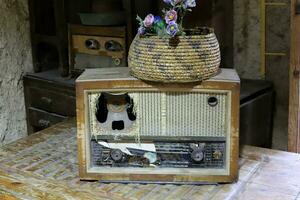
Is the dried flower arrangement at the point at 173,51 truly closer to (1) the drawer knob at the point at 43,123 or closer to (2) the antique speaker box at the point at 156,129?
(2) the antique speaker box at the point at 156,129

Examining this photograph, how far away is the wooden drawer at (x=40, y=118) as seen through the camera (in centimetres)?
238

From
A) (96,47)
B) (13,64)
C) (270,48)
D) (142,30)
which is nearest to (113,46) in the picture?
(96,47)

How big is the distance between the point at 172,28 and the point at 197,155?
0.37 m

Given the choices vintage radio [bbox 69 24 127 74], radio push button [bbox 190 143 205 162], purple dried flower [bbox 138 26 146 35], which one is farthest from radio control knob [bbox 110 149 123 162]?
vintage radio [bbox 69 24 127 74]

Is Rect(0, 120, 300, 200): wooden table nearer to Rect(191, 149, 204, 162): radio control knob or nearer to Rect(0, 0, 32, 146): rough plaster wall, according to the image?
Rect(191, 149, 204, 162): radio control knob

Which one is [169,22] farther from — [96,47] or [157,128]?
[96,47]

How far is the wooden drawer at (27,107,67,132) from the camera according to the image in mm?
2382

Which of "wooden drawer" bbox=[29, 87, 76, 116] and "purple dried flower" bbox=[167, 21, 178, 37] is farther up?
"purple dried flower" bbox=[167, 21, 178, 37]

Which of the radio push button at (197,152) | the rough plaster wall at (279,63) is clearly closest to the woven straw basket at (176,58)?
the radio push button at (197,152)

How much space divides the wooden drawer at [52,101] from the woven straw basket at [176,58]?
107 centimetres

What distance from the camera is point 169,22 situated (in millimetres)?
1207

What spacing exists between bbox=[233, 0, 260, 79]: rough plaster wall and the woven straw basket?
872 millimetres

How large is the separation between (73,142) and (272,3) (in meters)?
1.02

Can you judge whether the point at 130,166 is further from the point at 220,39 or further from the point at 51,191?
the point at 220,39
